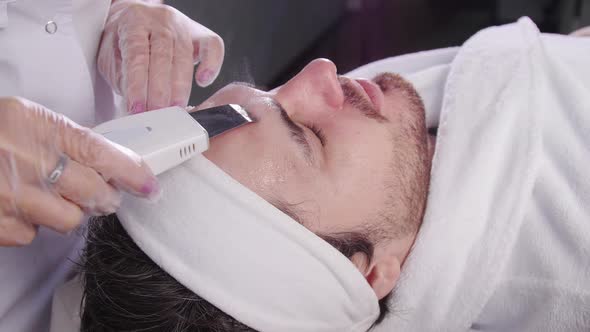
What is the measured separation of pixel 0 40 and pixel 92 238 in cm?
36

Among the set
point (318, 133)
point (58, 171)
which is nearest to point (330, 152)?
point (318, 133)

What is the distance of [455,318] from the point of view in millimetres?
927

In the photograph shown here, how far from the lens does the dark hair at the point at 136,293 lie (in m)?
0.81

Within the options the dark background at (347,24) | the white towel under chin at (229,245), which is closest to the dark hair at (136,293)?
the white towel under chin at (229,245)

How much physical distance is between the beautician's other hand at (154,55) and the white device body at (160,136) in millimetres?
160

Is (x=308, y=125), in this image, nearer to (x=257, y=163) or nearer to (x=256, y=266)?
(x=257, y=163)

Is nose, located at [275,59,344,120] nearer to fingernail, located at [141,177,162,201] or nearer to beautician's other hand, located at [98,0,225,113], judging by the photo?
beautician's other hand, located at [98,0,225,113]

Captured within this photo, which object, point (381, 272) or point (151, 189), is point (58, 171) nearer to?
point (151, 189)

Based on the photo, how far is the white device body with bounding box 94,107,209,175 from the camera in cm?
67

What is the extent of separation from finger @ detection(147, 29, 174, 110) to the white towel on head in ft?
1.73

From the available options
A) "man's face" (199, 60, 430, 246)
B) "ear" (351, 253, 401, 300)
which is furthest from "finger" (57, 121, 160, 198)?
"ear" (351, 253, 401, 300)

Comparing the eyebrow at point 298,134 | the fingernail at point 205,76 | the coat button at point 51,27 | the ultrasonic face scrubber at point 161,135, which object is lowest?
the eyebrow at point 298,134

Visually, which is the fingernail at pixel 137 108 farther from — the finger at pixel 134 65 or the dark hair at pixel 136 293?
the dark hair at pixel 136 293

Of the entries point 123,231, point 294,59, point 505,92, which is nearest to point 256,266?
point 123,231
